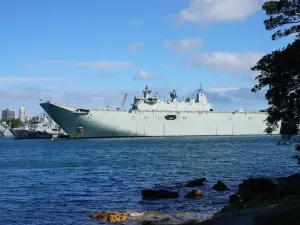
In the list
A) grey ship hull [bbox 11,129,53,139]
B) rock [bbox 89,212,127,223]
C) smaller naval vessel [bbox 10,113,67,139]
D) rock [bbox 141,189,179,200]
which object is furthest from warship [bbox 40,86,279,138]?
rock [bbox 89,212,127,223]

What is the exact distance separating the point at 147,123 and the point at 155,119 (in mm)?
2215

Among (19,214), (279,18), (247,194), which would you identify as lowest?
(19,214)

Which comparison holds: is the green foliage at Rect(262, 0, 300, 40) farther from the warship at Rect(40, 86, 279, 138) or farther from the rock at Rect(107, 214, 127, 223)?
the warship at Rect(40, 86, 279, 138)

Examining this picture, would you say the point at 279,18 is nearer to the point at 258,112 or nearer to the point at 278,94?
the point at 278,94

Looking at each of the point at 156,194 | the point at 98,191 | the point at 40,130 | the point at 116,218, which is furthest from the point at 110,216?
the point at 40,130

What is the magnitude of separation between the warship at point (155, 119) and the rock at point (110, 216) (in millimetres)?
81565

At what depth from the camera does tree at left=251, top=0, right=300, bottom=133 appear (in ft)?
54.6

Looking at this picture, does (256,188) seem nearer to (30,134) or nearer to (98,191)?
(98,191)

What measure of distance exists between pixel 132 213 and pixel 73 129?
287 ft

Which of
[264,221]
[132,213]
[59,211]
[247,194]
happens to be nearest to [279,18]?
[247,194]

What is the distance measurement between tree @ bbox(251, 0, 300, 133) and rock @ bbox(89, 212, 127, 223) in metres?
7.46

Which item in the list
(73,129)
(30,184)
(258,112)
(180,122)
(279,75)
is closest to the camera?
(279,75)

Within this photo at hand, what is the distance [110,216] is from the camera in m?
17.0

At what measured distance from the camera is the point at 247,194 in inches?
701
